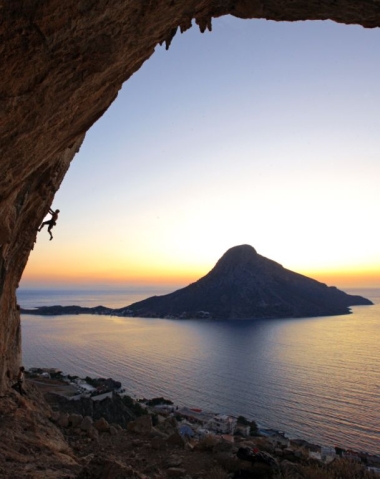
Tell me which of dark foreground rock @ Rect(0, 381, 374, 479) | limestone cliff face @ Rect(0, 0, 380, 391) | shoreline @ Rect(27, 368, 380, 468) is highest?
limestone cliff face @ Rect(0, 0, 380, 391)

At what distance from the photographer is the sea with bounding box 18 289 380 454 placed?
33.2 metres

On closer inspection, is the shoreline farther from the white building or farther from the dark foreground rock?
the dark foreground rock

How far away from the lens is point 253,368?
54.2 metres

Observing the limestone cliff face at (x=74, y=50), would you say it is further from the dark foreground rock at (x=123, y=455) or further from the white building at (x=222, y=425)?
the white building at (x=222, y=425)

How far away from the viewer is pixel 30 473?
21.8 feet

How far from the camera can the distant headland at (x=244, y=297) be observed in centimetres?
12425

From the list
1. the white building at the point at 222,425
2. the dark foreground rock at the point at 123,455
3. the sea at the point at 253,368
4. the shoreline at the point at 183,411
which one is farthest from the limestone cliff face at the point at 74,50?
the sea at the point at 253,368

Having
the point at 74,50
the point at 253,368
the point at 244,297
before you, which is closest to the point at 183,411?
the point at 253,368

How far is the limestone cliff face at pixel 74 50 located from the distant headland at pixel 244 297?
386 ft

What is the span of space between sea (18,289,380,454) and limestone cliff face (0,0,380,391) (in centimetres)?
2920

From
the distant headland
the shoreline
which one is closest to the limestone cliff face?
the shoreline

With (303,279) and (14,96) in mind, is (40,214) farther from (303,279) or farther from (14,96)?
(303,279)

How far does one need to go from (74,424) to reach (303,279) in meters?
151

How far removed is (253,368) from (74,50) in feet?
183
